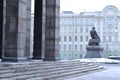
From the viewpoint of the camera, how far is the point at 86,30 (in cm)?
8962

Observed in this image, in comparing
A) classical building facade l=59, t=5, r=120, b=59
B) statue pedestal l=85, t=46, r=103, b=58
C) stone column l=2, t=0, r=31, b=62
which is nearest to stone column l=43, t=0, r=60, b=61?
stone column l=2, t=0, r=31, b=62

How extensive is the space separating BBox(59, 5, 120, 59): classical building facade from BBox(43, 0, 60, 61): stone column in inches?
2542

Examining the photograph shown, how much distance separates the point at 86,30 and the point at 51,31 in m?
67.3

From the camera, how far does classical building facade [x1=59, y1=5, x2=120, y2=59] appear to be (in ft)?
289

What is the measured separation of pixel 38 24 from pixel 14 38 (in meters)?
7.06

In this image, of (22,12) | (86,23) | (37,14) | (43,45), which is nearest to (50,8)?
(37,14)

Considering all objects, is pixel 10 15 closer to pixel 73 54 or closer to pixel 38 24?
pixel 38 24

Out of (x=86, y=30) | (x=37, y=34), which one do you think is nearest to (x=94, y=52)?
(x=37, y=34)

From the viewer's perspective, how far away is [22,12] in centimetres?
1698

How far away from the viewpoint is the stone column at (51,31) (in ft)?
74.2

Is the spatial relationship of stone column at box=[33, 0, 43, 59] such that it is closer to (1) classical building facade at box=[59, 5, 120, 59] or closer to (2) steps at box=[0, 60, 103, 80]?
(2) steps at box=[0, 60, 103, 80]

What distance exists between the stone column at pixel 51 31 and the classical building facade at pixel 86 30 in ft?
212

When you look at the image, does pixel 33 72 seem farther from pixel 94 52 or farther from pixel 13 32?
pixel 94 52

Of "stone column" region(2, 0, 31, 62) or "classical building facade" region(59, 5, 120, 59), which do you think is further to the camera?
"classical building facade" region(59, 5, 120, 59)
